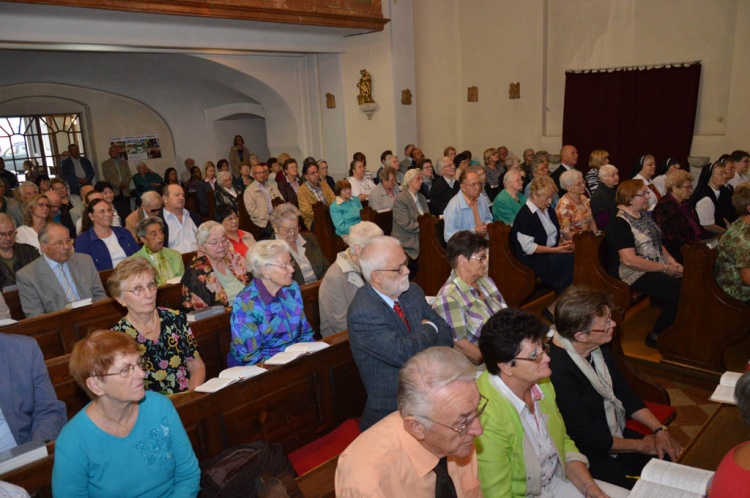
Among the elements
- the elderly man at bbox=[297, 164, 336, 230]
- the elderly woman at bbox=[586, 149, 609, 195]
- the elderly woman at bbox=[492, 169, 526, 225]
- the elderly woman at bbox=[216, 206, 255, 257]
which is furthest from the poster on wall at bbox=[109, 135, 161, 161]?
the elderly woman at bbox=[586, 149, 609, 195]

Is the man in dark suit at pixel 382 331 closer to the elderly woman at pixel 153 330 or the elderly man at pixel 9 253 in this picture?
the elderly woman at pixel 153 330

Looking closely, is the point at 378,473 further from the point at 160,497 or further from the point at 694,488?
the point at 694,488

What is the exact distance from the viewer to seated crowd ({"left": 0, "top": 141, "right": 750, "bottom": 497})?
1.85 metres

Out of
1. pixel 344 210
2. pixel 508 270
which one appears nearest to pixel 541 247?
pixel 508 270

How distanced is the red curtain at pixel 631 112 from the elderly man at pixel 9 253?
8.70m

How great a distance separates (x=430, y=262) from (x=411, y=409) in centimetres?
451

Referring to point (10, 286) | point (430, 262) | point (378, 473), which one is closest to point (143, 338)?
point (378, 473)

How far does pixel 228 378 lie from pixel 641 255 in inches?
145

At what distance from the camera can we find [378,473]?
66.9 inches

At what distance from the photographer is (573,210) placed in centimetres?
591

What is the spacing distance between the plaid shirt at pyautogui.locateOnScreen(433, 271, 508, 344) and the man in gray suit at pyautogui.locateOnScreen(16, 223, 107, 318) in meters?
2.72

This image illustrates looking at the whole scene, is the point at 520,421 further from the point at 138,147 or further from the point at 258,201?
the point at 138,147

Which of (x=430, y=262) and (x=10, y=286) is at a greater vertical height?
(x=10, y=286)

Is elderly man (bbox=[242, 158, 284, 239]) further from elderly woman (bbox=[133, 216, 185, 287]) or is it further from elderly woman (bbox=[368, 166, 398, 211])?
elderly woman (bbox=[133, 216, 185, 287])
